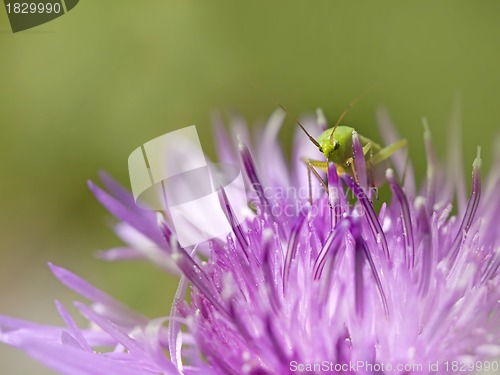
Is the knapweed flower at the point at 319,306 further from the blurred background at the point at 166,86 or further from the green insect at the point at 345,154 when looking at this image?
the blurred background at the point at 166,86

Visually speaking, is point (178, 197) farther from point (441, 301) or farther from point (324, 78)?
point (324, 78)

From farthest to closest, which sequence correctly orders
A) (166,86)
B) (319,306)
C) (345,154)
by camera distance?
(166,86) < (345,154) < (319,306)

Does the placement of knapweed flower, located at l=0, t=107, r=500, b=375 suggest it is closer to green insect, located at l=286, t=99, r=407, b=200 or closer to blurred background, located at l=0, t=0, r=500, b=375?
green insect, located at l=286, t=99, r=407, b=200

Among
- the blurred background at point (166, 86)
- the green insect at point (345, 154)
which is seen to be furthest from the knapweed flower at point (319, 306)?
the blurred background at point (166, 86)

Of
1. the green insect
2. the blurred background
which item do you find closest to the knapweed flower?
the green insect

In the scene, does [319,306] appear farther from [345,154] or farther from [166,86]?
[166,86]

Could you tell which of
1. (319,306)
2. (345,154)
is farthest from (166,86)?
(319,306)

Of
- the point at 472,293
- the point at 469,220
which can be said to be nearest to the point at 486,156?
the point at 469,220
